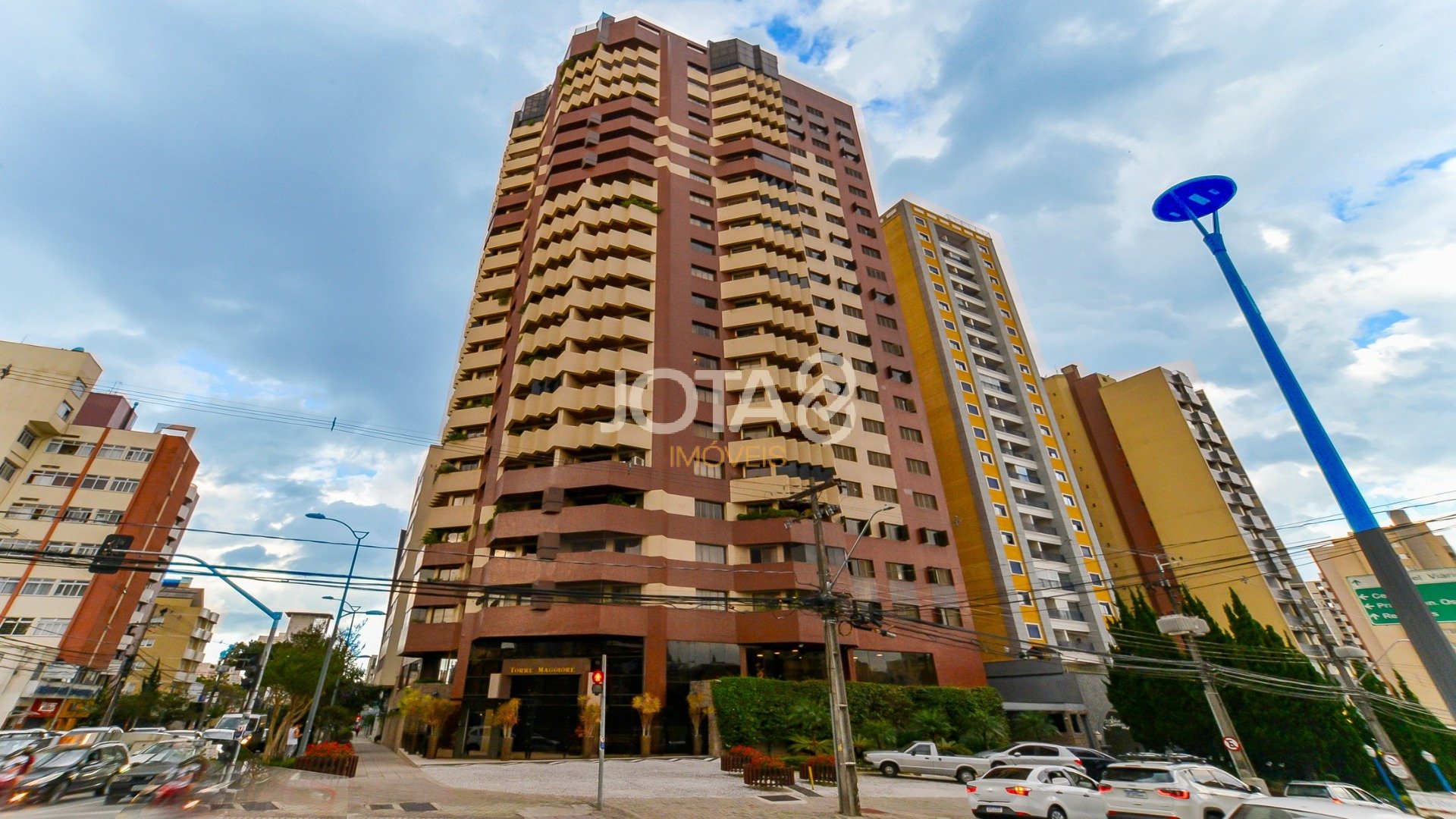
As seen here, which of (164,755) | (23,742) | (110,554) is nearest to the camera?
(110,554)

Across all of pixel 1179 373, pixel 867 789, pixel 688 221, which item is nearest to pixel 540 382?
pixel 688 221

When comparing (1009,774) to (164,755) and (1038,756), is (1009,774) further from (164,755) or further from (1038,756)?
(164,755)

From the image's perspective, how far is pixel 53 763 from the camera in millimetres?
16453

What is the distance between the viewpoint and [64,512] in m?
47.8

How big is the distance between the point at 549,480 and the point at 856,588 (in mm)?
20340

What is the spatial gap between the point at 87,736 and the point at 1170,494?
273ft

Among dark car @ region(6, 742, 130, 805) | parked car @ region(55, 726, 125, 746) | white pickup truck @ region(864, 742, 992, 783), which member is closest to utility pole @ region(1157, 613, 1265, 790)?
white pickup truck @ region(864, 742, 992, 783)

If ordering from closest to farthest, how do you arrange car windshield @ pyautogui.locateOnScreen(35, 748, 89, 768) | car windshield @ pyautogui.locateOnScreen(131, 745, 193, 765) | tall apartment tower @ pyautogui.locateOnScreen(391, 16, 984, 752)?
car windshield @ pyautogui.locateOnScreen(35, 748, 89, 768), car windshield @ pyautogui.locateOnScreen(131, 745, 193, 765), tall apartment tower @ pyautogui.locateOnScreen(391, 16, 984, 752)

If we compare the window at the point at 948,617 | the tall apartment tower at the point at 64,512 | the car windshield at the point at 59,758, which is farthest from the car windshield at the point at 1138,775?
the tall apartment tower at the point at 64,512

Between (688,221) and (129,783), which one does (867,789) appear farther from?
(688,221)

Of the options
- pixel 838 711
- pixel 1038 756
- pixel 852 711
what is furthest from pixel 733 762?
pixel 852 711

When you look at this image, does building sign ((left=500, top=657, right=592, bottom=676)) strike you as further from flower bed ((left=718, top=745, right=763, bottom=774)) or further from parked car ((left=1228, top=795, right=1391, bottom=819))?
parked car ((left=1228, top=795, right=1391, bottom=819))

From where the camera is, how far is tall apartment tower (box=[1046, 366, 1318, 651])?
60.1 m

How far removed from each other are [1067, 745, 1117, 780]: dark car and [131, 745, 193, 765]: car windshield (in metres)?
29.2
